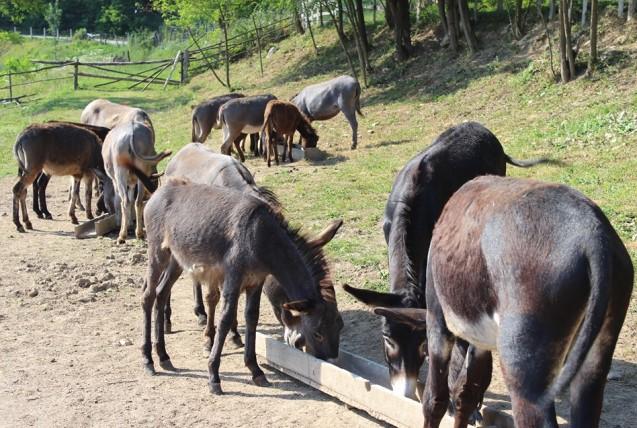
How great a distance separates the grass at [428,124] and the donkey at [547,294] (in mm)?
5081

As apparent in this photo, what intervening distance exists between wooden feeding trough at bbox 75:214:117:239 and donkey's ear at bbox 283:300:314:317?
6.79 meters

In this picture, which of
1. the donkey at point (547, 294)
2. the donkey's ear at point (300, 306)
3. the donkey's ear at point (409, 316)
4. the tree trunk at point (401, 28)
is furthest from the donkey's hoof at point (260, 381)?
the tree trunk at point (401, 28)

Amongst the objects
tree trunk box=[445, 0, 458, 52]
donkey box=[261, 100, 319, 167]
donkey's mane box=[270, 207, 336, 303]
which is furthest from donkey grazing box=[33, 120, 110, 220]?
tree trunk box=[445, 0, 458, 52]

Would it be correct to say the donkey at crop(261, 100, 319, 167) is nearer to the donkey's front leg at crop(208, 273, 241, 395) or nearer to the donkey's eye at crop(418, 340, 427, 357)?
the donkey's front leg at crop(208, 273, 241, 395)

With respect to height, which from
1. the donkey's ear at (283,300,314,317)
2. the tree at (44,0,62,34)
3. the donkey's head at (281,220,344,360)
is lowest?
the donkey's head at (281,220,344,360)

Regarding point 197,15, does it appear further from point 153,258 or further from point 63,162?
point 153,258

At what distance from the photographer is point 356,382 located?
20.5 feet

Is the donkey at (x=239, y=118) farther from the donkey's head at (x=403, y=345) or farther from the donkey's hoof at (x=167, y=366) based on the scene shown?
the donkey's head at (x=403, y=345)

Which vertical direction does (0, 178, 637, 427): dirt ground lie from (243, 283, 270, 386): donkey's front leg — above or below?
below

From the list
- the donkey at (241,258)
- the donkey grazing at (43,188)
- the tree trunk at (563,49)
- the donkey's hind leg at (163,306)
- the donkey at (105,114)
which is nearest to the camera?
the donkey at (241,258)

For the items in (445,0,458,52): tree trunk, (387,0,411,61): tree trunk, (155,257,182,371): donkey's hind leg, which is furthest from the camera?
(387,0,411,61): tree trunk

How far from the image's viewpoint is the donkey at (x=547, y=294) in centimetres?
366

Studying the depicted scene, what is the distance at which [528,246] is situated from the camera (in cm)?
388

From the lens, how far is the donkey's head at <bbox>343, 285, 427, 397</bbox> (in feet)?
18.9
